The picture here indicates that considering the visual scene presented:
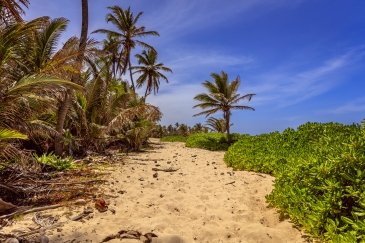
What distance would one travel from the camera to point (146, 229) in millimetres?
5293

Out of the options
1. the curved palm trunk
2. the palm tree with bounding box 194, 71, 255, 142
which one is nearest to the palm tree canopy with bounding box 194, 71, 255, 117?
the palm tree with bounding box 194, 71, 255, 142

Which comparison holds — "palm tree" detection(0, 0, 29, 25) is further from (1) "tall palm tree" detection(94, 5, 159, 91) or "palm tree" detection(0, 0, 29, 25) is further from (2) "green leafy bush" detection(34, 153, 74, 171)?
(1) "tall palm tree" detection(94, 5, 159, 91)

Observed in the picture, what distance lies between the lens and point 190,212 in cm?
631

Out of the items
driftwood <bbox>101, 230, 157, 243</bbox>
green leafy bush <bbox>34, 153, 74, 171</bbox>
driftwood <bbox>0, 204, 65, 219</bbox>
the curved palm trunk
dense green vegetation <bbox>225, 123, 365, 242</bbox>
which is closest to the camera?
dense green vegetation <bbox>225, 123, 365, 242</bbox>

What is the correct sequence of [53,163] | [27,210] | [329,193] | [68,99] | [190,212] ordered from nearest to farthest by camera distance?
1. [329,193]
2. [27,210]
3. [190,212]
4. [53,163]
5. [68,99]

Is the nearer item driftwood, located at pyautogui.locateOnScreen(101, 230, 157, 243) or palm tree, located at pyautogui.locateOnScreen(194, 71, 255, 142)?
driftwood, located at pyautogui.locateOnScreen(101, 230, 157, 243)

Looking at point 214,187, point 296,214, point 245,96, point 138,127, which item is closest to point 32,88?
point 214,187

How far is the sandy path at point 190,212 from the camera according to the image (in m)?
5.10

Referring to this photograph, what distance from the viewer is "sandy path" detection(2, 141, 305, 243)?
16.7ft

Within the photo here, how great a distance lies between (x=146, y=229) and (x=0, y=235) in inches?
82.6

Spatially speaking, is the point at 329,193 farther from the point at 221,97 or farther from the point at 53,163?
the point at 221,97

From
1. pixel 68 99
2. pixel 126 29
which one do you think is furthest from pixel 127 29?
pixel 68 99

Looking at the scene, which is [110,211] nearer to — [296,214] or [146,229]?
[146,229]

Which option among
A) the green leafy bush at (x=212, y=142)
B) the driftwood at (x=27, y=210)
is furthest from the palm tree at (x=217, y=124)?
the driftwood at (x=27, y=210)
